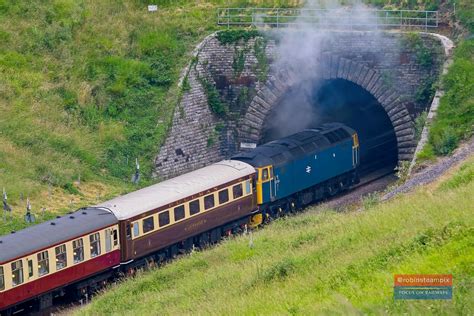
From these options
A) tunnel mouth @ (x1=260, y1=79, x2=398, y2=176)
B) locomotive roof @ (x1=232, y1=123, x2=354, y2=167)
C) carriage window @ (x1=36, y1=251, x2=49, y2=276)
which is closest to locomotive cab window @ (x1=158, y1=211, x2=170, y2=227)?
carriage window @ (x1=36, y1=251, x2=49, y2=276)

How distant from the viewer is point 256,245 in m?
26.8

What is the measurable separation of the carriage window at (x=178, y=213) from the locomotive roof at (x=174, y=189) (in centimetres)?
31

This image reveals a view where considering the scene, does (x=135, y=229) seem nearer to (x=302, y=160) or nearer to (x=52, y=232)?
(x=52, y=232)

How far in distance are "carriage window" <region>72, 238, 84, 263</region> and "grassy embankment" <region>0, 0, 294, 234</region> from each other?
5700 mm

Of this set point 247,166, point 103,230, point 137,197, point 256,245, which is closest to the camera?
point 256,245

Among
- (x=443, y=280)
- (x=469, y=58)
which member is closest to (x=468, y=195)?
(x=443, y=280)

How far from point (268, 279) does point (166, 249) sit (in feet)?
34.4

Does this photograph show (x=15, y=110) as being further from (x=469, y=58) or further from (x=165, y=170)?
(x=469, y=58)

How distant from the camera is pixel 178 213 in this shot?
105 ft

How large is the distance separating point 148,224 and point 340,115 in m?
19.5

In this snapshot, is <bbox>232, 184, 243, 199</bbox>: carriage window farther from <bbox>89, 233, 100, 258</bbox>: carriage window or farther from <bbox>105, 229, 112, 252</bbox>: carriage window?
<bbox>89, 233, 100, 258</bbox>: carriage window

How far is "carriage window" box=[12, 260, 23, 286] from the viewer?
2631 cm

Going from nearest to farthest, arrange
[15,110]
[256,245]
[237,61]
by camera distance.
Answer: [256,245] → [15,110] → [237,61]

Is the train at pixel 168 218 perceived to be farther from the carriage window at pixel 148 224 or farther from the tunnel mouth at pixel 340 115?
the tunnel mouth at pixel 340 115
